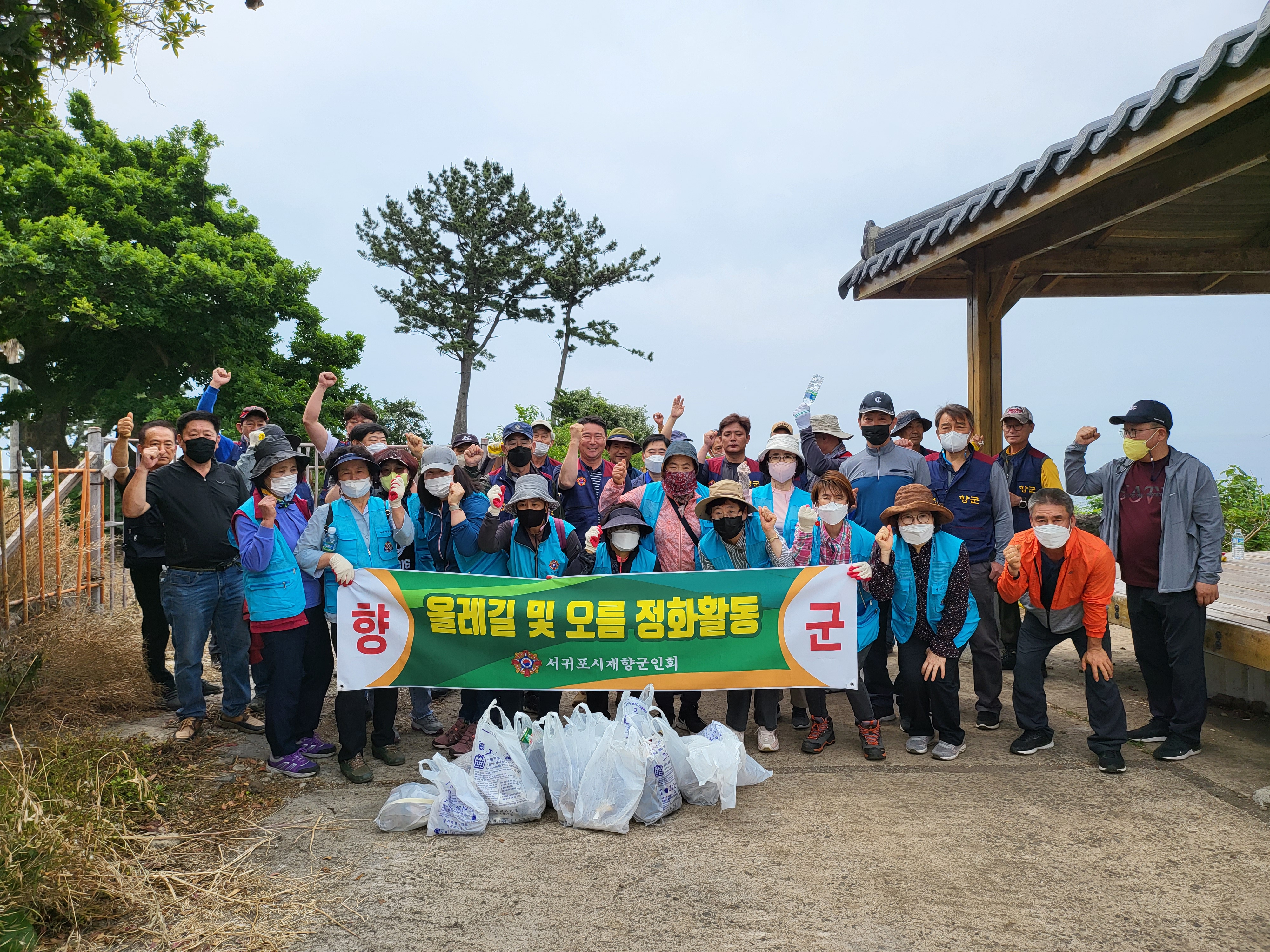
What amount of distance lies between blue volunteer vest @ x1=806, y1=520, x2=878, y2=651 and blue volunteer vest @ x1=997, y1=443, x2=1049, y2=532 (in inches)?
72.6

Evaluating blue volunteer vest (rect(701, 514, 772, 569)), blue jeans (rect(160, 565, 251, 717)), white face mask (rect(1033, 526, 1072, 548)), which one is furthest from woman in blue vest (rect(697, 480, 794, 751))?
blue jeans (rect(160, 565, 251, 717))

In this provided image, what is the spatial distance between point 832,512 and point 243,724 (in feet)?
13.0

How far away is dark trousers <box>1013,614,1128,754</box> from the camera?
4.48 m

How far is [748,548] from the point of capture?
4.89 m

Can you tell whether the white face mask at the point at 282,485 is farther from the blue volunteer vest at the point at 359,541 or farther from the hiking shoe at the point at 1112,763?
the hiking shoe at the point at 1112,763

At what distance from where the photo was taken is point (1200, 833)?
3625 millimetres

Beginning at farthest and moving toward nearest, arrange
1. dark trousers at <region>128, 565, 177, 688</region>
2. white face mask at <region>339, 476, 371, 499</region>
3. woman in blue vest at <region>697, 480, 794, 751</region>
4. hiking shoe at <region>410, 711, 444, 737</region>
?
1. dark trousers at <region>128, 565, 177, 688</region>
2. hiking shoe at <region>410, 711, 444, 737</region>
3. woman in blue vest at <region>697, 480, 794, 751</region>
4. white face mask at <region>339, 476, 371, 499</region>

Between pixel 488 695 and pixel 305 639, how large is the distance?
3.80ft

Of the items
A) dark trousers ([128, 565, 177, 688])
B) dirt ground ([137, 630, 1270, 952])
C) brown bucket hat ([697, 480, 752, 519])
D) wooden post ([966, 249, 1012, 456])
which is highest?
wooden post ([966, 249, 1012, 456])

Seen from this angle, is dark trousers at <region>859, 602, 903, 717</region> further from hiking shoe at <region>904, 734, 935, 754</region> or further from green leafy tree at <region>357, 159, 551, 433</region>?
green leafy tree at <region>357, 159, 551, 433</region>

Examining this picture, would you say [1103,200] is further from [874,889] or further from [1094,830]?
[874,889]

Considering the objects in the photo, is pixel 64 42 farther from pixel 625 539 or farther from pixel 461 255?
pixel 461 255

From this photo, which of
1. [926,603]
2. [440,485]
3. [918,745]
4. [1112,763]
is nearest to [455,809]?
[440,485]


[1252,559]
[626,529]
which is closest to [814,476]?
[626,529]
